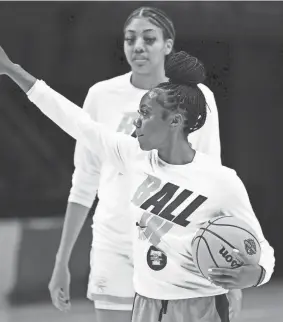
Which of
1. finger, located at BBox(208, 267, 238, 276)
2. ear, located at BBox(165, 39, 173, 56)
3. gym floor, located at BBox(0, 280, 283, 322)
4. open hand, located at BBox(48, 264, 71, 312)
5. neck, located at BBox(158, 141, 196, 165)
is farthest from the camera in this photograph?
gym floor, located at BBox(0, 280, 283, 322)

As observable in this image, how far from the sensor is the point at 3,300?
3.20 m

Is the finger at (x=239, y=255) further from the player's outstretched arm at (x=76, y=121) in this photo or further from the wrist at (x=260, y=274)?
the player's outstretched arm at (x=76, y=121)

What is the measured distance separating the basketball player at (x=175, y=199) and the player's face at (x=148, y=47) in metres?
0.32

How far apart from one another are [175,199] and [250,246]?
26 cm

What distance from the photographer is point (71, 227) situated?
8.32 feet

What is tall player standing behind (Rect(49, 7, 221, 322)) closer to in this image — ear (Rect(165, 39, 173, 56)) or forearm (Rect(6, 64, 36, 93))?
ear (Rect(165, 39, 173, 56))

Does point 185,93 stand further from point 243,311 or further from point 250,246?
point 243,311

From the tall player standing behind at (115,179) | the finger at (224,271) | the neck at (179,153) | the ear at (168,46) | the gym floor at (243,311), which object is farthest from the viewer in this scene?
the gym floor at (243,311)

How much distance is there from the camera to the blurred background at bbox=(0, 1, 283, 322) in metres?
2.91

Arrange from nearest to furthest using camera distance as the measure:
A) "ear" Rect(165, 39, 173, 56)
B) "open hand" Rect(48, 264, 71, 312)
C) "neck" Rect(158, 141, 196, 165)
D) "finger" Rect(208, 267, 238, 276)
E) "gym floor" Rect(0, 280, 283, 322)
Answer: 1. "finger" Rect(208, 267, 238, 276)
2. "neck" Rect(158, 141, 196, 165)
3. "ear" Rect(165, 39, 173, 56)
4. "open hand" Rect(48, 264, 71, 312)
5. "gym floor" Rect(0, 280, 283, 322)

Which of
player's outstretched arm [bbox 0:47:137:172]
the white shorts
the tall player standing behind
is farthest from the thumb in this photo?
player's outstretched arm [bbox 0:47:137:172]

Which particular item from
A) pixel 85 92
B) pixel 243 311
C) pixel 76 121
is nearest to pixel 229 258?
pixel 76 121

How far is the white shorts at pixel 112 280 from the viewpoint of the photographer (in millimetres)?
2350

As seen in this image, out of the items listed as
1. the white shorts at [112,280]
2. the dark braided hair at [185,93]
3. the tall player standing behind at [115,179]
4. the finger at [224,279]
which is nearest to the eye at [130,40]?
the tall player standing behind at [115,179]
